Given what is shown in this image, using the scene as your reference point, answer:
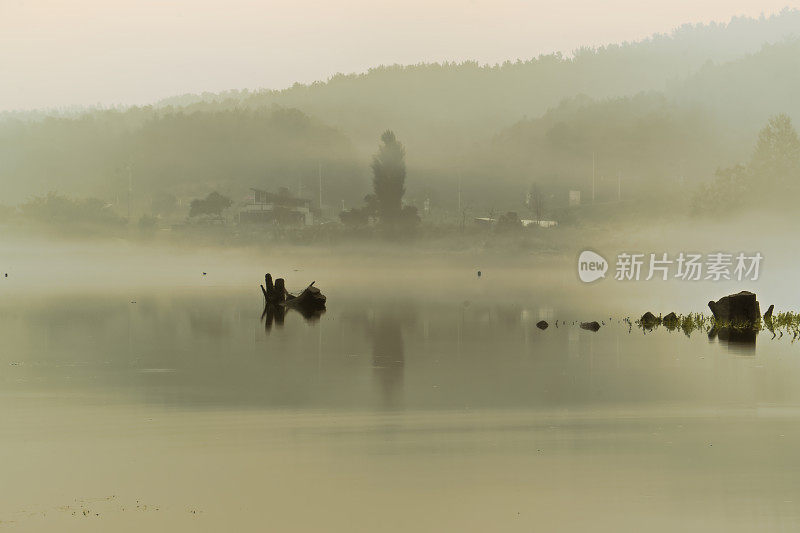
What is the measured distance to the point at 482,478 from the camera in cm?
1986

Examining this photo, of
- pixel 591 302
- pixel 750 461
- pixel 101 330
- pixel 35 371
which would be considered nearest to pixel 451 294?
pixel 591 302

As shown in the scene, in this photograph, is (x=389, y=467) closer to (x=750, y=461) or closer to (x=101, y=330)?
(x=750, y=461)

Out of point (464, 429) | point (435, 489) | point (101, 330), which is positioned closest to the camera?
point (435, 489)

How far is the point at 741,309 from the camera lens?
51250 millimetres

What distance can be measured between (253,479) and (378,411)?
8.77 metres

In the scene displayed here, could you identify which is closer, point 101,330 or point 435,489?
point 435,489

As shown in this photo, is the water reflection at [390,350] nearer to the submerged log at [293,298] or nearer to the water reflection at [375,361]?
the water reflection at [375,361]

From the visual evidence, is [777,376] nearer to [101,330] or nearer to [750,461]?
[750,461]

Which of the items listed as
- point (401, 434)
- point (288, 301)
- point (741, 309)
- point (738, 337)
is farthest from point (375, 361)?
point (288, 301)

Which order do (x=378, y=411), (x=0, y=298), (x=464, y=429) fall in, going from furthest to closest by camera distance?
1. (x=0, y=298)
2. (x=378, y=411)
3. (x=464, y=429)

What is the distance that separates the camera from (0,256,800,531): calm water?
17.8 metres

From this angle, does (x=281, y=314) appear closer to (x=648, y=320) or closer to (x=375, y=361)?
(x=648, y=320)

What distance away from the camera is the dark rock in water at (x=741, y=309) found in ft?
167

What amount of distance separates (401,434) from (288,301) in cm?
5069
